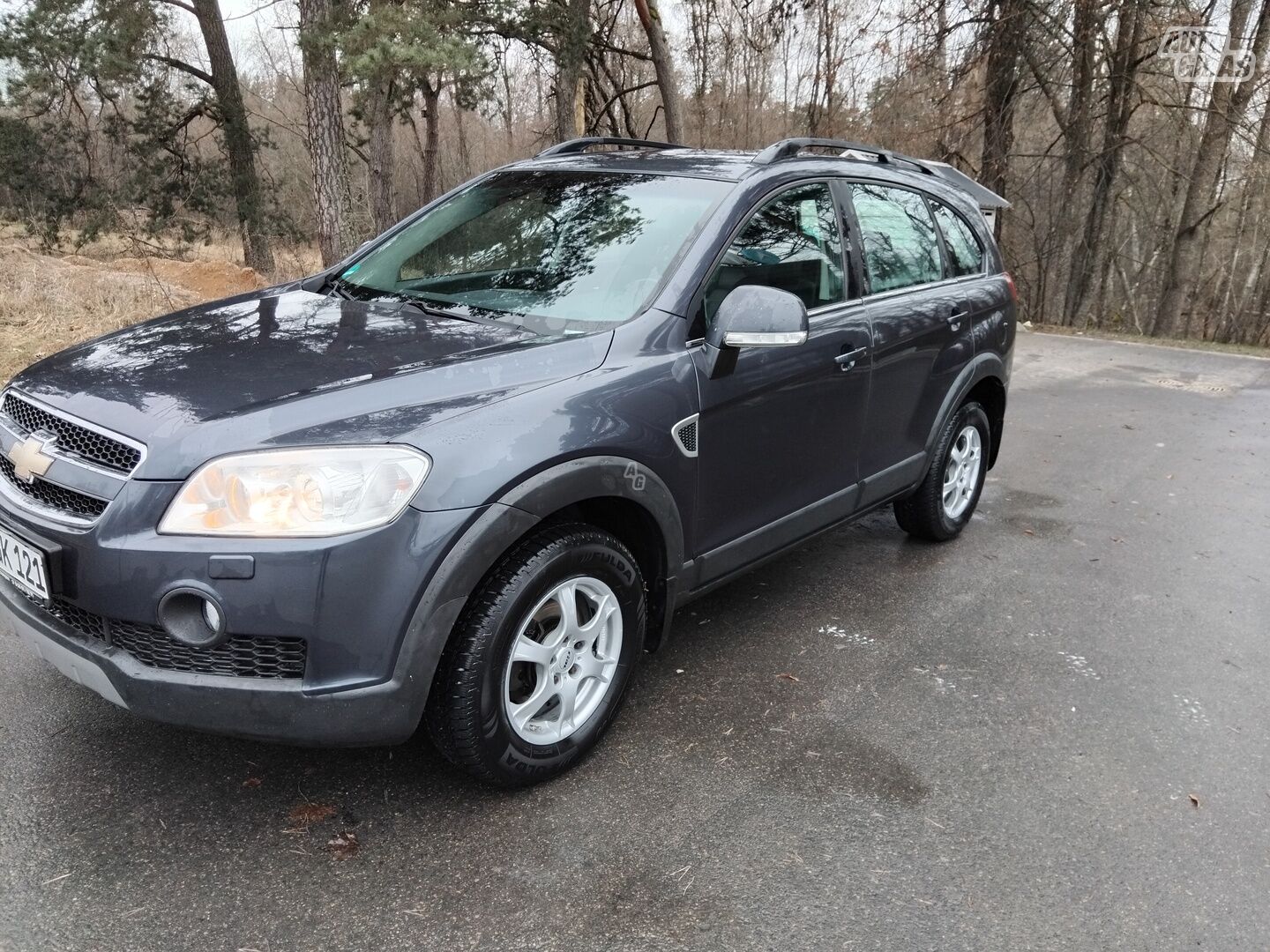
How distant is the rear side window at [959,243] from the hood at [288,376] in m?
2.44

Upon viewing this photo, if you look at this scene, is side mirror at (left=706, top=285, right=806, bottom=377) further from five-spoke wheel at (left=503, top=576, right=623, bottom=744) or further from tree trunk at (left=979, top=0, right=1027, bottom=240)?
tree trunk at (left=979, top=0, right=1027, bottom=240)

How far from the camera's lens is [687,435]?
284cm

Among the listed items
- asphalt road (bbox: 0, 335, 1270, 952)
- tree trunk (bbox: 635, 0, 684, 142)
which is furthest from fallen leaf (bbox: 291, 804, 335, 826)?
tree trunk (bbox: 635, 0, 684, 142)

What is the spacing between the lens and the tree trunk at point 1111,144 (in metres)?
16.1

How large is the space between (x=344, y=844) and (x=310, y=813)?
177mm

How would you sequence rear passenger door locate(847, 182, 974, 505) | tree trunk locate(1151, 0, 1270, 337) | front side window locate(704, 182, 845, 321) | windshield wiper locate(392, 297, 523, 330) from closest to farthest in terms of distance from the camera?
windshield wiper locate(392, 297, 523, 330) < front side window locate(704, 182, 845, 321) < rear passenger door locate(847, 182, 974, 505) < tree trunk locate(1151, 0, 1270, 337)

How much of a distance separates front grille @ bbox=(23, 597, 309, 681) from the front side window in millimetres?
1629

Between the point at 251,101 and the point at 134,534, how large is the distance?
2453 cm

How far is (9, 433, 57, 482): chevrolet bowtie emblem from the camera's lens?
232 centimetres

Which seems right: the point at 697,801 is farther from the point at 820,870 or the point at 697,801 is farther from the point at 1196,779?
the point at 1196,779

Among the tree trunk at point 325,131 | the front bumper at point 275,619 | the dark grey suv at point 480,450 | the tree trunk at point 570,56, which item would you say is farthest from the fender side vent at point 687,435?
the tree trunk at point 570,56

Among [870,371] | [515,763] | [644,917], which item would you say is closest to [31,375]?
[515,763]

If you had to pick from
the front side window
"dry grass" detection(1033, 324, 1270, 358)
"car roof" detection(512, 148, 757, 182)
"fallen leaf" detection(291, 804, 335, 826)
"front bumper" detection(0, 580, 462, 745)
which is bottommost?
"fallen leaf" detection(291, 804, 335, 826)

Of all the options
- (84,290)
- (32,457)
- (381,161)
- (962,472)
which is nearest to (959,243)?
(962,472)
